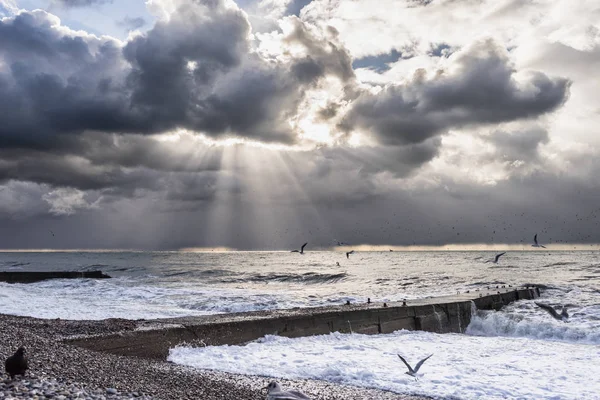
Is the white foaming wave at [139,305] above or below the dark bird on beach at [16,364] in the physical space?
below

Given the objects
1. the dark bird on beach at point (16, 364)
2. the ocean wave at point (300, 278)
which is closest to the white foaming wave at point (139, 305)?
the dark bird on beach at point (16, 364)

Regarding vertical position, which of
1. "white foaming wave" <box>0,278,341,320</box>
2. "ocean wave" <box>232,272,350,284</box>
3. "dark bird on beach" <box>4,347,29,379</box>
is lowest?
"ocean wave" <box>232,272,350,284</box>

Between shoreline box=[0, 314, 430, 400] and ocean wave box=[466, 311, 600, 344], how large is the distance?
10.4m

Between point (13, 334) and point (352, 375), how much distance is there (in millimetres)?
6182

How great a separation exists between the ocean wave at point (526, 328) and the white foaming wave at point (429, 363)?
1.43 meters

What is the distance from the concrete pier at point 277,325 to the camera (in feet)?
34.1

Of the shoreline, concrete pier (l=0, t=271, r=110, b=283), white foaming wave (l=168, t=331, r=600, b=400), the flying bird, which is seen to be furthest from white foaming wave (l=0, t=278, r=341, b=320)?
concrete pier (l=0, t=271, r=110, b=283)

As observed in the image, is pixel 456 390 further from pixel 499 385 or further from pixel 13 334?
pixel 13 334

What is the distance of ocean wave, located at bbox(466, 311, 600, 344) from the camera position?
15.7m

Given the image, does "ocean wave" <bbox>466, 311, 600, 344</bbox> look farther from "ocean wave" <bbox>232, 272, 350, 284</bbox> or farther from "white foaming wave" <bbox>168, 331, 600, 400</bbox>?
"ocean wave" <bbox>232, 272, 350, 284</bbox>

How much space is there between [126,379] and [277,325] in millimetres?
6457

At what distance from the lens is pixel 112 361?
328 inches

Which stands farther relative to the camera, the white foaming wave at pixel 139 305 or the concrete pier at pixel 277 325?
the white foaming wave at pixel 139 305

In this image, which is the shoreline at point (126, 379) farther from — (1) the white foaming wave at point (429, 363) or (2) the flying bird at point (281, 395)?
(2) the flying bird at point (281, 395)
